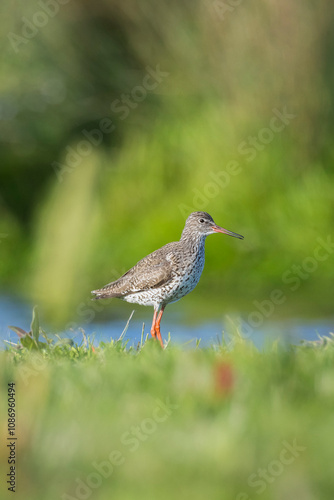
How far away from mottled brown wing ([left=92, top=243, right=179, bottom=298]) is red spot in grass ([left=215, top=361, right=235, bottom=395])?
185cm

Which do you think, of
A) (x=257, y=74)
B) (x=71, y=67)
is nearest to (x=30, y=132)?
(x=71, y=67)

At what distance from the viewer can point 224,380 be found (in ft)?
10.0

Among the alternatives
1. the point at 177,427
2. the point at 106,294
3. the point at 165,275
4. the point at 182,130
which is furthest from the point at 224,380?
the point at 182,130

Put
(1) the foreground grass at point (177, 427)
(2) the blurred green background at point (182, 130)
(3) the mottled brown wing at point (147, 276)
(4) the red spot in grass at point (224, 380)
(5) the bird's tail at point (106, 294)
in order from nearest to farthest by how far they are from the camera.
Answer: (1) the foreground grass at point (177, 427) < (4) the red spot in grass at point (224, 380) < (3) the mottled brown wing at point (147, 276) < (5) the bird's tail at point (106, 294) < (2) the blurred green background at point (182, 130)

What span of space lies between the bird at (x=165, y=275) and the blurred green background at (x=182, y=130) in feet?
5.79

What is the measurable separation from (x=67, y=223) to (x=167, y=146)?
7.19m

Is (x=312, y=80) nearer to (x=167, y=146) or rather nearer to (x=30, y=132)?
(x=167, y=146)

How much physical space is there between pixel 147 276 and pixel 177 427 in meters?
2.29

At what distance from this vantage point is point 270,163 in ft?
28.8

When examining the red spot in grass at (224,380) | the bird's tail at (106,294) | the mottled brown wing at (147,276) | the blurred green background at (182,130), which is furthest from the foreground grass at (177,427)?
the blurred green background at (182,130)

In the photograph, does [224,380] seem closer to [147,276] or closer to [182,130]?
[147,276]

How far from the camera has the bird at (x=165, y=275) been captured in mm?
5008

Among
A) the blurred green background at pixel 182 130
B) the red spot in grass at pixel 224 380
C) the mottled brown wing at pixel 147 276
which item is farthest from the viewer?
the blurred green background at pixel 182 130

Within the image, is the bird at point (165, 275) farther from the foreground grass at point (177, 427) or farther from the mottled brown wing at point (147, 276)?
the foreground grass at point (177, 427)
